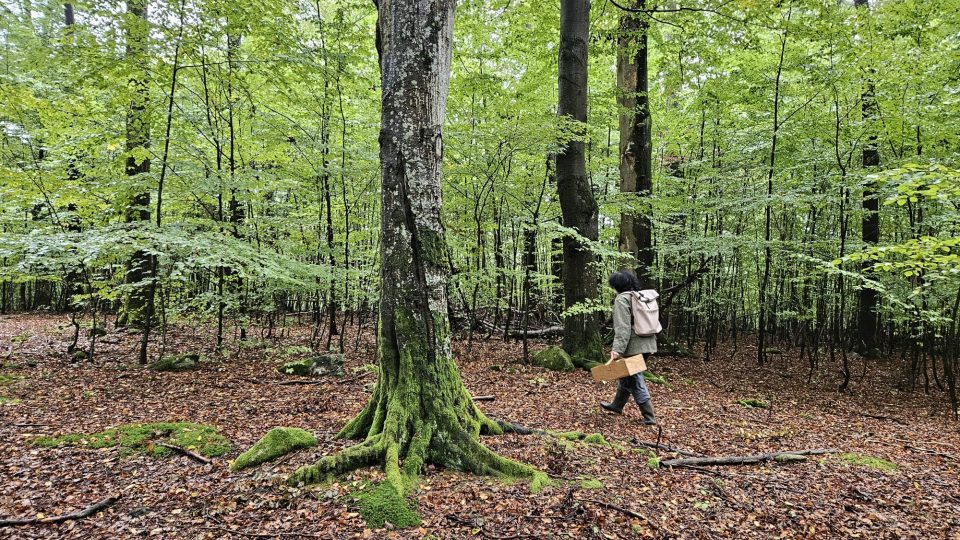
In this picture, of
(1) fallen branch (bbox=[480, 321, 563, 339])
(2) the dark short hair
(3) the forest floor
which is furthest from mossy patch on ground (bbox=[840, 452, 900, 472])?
(1) fallen branch (bbox=[480, 321, 563, 339])

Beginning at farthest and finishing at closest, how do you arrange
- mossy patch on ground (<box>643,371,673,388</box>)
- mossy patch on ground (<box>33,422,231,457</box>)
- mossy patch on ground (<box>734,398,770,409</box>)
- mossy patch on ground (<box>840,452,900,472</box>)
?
mossy patch on ground (<box>643,371,673,388</box>) → mossy patch on ground (<box>734,398,770,409</box>) → mossy patch on ground (<box>840,452,900,472</box>) → mossy patch on ground (<box>33,422,231,457</box>)

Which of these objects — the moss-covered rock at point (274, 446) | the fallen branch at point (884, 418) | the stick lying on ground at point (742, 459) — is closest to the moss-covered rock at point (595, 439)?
the stick lying on ground at point (742, 459)

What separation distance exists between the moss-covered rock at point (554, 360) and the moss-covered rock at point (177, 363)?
613 cm

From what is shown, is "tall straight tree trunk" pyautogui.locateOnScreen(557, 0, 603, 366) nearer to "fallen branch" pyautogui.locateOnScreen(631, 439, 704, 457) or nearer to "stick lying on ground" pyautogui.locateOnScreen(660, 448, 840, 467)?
"fallen branch" pyautogui.locateOnScreen(631, 439, 704, 457)

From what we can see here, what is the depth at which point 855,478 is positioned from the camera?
13.3ft

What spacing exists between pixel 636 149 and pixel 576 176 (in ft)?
8.71

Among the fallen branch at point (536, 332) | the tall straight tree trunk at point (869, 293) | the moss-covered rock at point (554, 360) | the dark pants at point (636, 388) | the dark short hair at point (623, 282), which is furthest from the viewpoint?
the fallen branch at point (536, 332)

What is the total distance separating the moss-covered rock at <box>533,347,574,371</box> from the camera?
8234 millimetres

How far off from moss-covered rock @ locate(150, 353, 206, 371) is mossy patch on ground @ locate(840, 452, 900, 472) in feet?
30.1

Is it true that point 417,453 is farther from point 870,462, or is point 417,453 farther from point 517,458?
point 870,462

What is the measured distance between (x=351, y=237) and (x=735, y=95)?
9754mm

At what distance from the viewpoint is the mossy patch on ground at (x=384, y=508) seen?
9.25 feet

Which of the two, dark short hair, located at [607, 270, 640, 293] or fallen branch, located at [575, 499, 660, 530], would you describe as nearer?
fallen branch, located at [575, 499, 660, 530]

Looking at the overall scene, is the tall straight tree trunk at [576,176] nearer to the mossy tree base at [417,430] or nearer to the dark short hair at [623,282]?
the dark short hair at [623,282]
